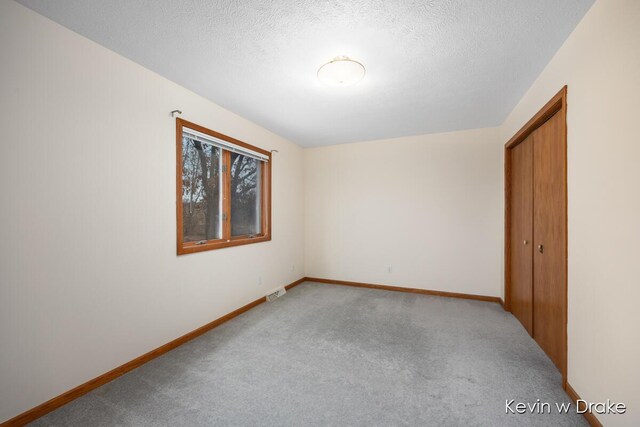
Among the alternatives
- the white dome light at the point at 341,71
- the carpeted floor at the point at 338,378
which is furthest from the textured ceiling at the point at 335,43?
the carpeted floor at the point at 338,378

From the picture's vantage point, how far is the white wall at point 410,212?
153 inches

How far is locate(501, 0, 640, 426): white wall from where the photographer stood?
1.29 metres

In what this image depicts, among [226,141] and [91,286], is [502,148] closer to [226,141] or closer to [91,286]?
[226,141]

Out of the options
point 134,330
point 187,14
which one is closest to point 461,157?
point 187,14

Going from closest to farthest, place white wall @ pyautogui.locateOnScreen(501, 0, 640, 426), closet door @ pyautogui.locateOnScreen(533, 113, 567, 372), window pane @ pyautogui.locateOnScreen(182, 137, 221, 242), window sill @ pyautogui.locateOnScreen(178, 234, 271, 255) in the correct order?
Answer: white wall @ pyautogui.locateOnScreen(501, 0, 640, 426), closet door @ pyautogui.locateOnScreen(533, 113, 567, 372), window sill @ pyautogui.locateOnScreen(178, 234, 271, 255), window pane @ pyautogui.locateOnScreen(182, 137, 221, 242)

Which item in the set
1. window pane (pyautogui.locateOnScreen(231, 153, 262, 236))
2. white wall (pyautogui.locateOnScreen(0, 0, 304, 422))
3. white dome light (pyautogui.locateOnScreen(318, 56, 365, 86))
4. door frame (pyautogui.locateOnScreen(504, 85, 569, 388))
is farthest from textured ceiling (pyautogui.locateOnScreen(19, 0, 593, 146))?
window pane (pyautogui.locateOnScreen(231, 153, 262, 236))

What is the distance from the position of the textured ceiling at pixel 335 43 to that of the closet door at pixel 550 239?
0.68 metres

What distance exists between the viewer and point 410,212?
431 cm

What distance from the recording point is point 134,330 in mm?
2213

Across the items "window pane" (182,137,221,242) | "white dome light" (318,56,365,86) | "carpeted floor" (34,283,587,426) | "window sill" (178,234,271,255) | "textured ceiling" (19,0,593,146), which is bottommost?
"carpeted floor" (34,283,587,426)

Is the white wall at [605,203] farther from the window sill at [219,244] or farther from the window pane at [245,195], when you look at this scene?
the window pane at [245,195]

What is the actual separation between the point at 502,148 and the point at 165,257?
447 cm

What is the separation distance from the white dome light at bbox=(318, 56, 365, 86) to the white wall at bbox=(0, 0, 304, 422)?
1511 mm

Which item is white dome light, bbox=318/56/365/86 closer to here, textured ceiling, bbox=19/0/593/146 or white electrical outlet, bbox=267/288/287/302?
textured ceiling, bbox=19/0/593/146
